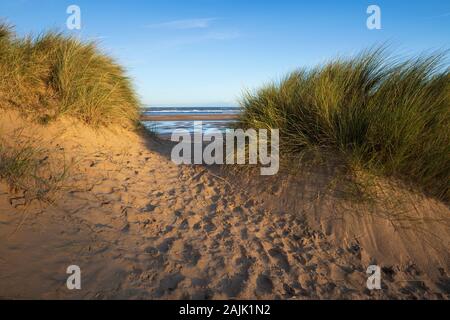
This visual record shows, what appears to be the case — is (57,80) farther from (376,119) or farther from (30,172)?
(376,119)

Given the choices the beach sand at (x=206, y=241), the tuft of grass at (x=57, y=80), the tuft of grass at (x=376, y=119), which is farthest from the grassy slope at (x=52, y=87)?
the tuft of grass at (x=376, y=119)

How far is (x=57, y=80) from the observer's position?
16.4 ft

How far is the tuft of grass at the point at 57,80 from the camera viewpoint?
14.8 ft

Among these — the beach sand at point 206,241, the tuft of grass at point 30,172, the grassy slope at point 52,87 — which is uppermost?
the grassy slope at point 52,87

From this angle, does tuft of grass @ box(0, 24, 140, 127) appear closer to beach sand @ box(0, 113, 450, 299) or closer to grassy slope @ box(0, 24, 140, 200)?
grassy slope @ box(0, 24, 140, 200)

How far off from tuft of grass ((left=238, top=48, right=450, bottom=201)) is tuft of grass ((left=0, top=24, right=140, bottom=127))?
2949 mm

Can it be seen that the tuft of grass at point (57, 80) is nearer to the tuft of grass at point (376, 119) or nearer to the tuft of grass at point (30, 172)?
the tuft of grass at point (30, 172)

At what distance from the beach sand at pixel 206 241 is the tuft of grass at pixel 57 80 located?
20.6 inches

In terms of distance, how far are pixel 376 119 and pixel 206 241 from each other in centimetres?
254

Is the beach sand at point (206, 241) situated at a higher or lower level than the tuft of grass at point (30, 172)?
lower

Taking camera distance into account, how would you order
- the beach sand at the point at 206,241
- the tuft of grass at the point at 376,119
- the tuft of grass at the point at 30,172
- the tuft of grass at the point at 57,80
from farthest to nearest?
1. the tuft of grass at the point at 57,80
2. the tuft of grass at the point at 376,119
3. the tuft of grass at the point at 30,172
4. the beach sand at the point at 206,241

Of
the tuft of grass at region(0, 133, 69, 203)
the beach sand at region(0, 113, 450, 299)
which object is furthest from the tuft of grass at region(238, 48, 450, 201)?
the tuft of grass at region(0, 133, 69, 203)

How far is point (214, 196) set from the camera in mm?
4113

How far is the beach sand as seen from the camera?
235 cm
